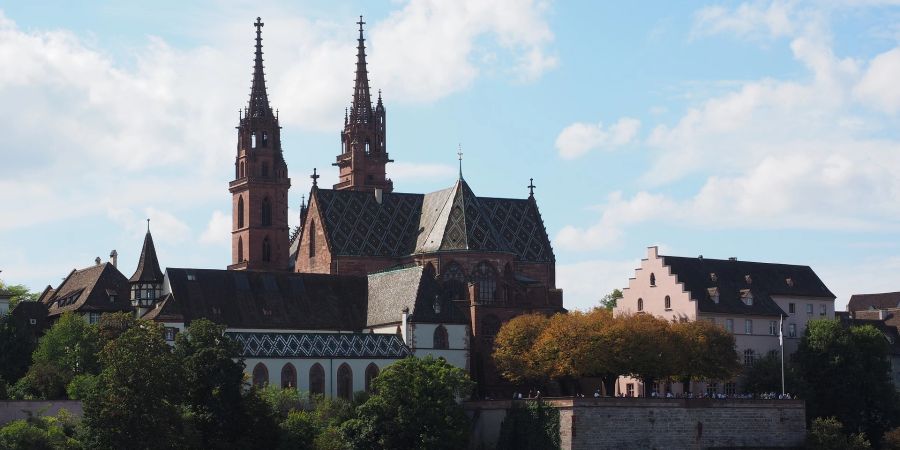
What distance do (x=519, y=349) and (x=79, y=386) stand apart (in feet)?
99.1

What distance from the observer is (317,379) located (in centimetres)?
11994

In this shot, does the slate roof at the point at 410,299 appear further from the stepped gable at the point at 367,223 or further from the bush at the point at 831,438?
the bush at the point at 831,438

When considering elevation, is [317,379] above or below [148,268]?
below

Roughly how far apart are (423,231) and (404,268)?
992 cm

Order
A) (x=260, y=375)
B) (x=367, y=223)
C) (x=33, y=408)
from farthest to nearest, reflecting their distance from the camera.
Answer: (x=367, y=223), (x=260, y=375), (x=33, y=408)

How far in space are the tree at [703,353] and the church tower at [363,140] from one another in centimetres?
5666

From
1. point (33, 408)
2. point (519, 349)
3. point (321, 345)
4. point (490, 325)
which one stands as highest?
point (490, 325)

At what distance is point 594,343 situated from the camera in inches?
4633

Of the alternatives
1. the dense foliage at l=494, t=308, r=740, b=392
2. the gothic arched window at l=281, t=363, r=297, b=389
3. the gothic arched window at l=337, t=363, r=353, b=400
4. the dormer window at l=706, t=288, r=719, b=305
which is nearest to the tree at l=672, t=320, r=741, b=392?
the dense foliage at l=494, t=308, r=740, b=392

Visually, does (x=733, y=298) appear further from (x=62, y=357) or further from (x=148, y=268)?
(x=62, y=357)

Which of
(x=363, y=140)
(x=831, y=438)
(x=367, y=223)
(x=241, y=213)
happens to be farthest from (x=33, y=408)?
(x=363, y=140)

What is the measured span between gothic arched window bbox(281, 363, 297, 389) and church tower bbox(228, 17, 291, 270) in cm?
3833

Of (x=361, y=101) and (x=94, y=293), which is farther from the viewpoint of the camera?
(x=361, y=101)

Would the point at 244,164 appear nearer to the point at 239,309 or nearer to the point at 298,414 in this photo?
the point at 239,309
